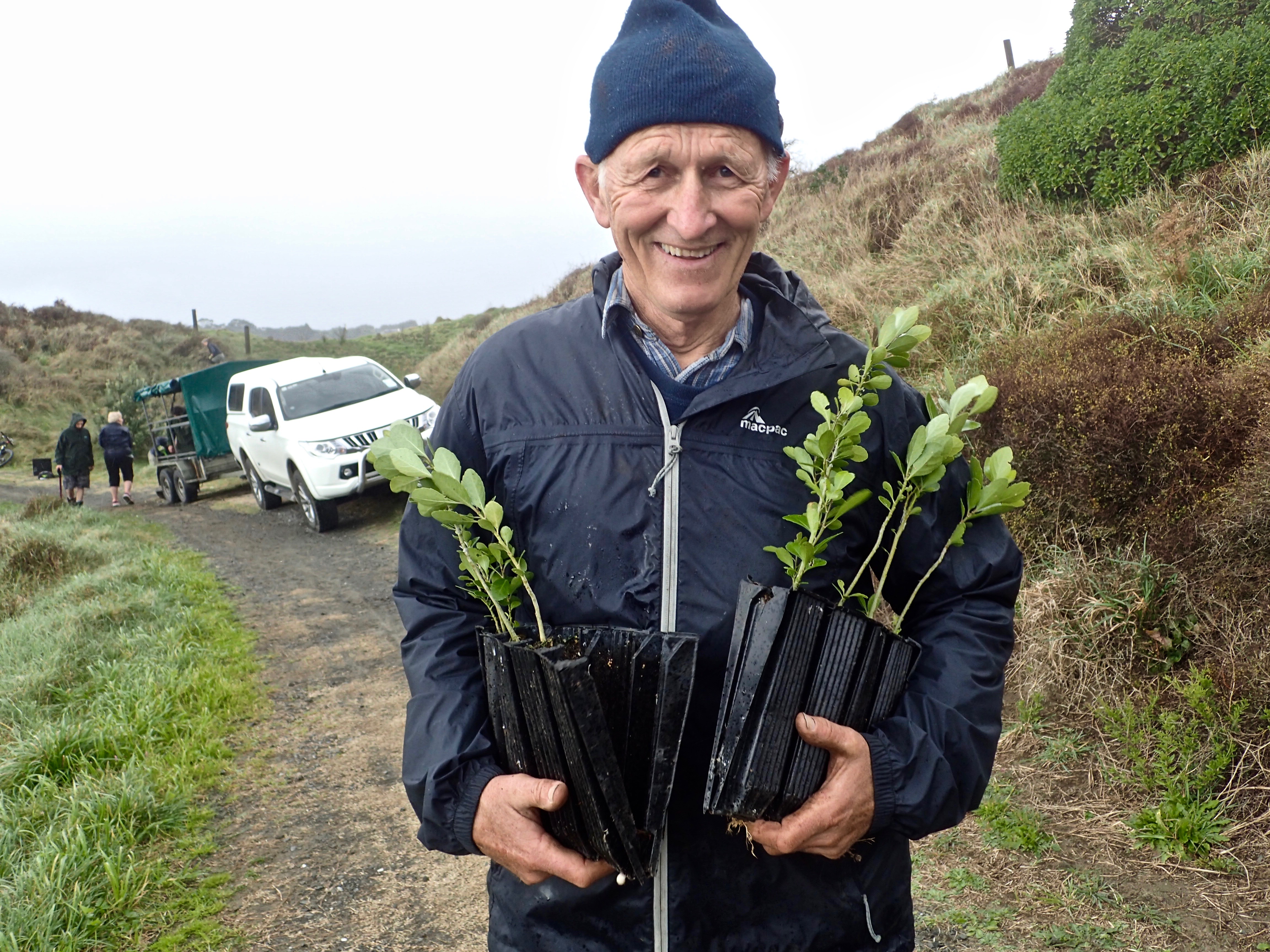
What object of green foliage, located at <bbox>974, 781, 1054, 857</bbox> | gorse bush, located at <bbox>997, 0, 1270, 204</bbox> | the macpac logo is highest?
gorse bush, located at <bbox>997, 0, 1270, 204</bbox>

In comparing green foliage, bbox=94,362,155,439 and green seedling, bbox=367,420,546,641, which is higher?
green foliage, bbox=94,362,155,439

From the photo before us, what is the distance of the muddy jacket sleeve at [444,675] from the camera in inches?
58.9

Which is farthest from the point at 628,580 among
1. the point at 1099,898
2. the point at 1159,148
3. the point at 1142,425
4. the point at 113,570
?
the point at 113,570

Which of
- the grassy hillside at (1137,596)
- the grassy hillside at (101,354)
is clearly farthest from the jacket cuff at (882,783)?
the grassy hillside at (101,354)

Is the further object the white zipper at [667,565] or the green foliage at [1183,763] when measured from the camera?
the green foliage at [1183,763]

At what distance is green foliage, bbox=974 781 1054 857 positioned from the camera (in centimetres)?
361

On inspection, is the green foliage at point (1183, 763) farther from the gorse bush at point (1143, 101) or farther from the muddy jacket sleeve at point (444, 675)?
the gorse bush at point (1143, 101)

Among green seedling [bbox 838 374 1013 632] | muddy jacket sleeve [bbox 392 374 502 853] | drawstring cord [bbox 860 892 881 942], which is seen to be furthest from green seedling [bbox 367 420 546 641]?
drawstring cord [bbox 860 892 881 942]

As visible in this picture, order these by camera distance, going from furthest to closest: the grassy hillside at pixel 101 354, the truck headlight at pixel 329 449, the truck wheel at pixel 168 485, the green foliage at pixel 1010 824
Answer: the grassy hillside at pixel 101 354 < the truck wheel at pixel 168 485 < the truck headlight at pixel 329 449 < the green foliage at pixel 1010 824

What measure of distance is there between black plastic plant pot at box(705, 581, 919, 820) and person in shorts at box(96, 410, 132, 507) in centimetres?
1771

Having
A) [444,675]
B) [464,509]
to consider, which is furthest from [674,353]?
[444,675]

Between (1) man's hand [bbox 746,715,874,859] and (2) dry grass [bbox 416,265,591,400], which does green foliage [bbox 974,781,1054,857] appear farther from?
(2) dry grass [bbox 416,265,591,400]

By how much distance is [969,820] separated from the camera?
3891mm

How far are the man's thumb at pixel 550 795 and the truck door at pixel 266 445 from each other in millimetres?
10898
